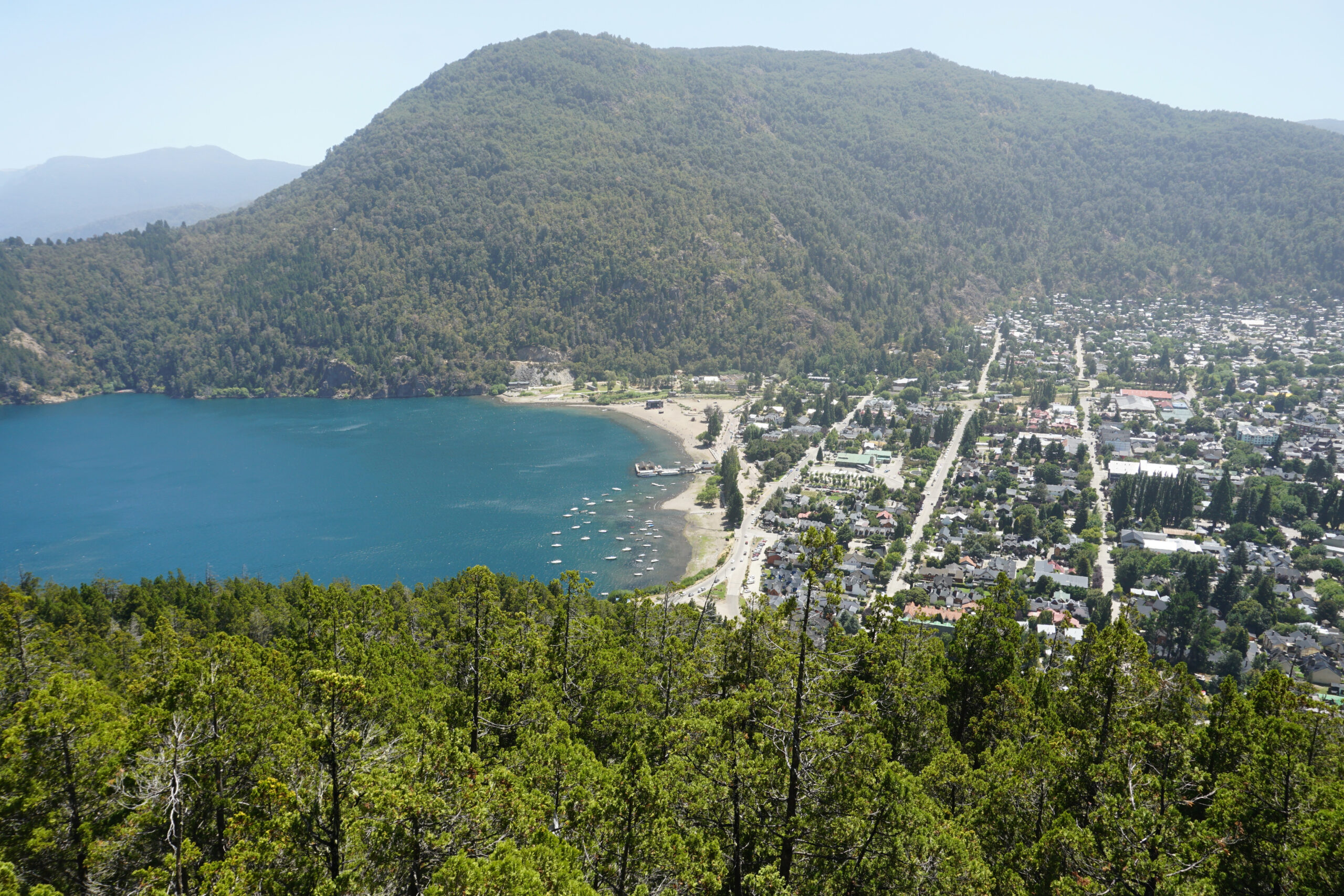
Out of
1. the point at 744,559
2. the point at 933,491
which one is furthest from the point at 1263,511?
the point at 744,559

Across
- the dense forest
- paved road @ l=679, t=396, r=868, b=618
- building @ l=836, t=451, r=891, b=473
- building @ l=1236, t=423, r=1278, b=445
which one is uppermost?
the dense forest

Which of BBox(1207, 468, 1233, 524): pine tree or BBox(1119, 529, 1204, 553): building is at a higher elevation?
BBox(1207, 468, 1233, 524): pine tree

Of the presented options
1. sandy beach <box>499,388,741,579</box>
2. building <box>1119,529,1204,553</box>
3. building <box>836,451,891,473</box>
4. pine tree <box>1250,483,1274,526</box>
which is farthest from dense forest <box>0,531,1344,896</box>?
building <box>836,451,891,473</box>

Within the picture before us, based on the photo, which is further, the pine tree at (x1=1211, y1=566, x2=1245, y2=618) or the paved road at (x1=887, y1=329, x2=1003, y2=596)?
the paved road at (x1=887, y1=329, x2=1003, y2=596)

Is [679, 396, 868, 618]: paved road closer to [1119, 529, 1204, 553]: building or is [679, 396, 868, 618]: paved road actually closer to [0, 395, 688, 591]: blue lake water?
[0, 395, 688, 591]: blue lake water

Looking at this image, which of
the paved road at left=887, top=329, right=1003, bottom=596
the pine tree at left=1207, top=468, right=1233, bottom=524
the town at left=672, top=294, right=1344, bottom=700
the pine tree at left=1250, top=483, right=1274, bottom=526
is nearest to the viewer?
the town at left=672, top=294, right=1344, bottom=700

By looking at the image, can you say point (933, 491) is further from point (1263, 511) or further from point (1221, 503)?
point (1263, 511)

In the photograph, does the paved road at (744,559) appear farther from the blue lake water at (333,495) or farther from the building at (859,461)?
the blue lake water at (333,495)
